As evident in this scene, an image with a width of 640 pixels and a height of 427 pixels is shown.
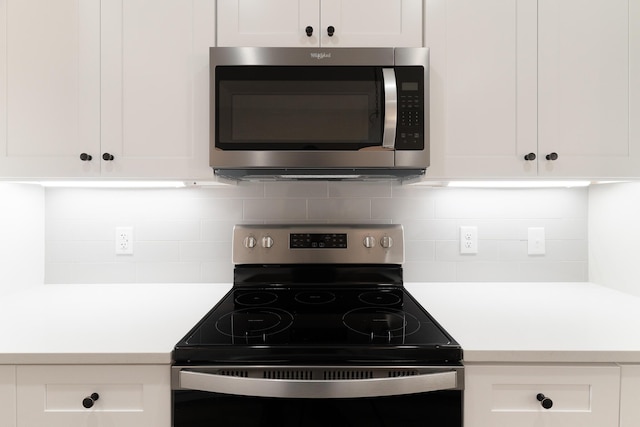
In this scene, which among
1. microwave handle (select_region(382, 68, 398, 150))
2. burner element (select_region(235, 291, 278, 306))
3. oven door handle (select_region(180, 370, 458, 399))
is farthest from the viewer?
burner element (select_region(235, 291, 278, 306))

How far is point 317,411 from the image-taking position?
92cm

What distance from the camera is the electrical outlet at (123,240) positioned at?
159cm

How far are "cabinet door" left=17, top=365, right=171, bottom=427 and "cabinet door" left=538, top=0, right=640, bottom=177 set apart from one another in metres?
1.40

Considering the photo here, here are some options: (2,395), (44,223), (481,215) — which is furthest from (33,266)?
(481,215)

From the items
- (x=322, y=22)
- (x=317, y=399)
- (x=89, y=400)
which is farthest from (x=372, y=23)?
(x=89, y=400)

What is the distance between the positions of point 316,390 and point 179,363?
14.4 inches

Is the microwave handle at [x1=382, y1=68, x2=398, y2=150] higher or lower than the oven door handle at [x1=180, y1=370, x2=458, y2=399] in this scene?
higher

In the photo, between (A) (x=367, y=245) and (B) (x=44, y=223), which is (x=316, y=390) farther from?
(B) (x=44, y=223)

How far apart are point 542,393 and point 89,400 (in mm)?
1181

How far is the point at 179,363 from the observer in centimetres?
94

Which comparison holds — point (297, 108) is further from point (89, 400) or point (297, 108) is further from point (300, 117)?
point (89, 400)

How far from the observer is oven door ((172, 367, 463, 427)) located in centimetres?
92

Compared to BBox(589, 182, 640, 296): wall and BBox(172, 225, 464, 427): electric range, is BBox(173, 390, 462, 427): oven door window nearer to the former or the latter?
BBox(172, 225, 464, 427): electric range

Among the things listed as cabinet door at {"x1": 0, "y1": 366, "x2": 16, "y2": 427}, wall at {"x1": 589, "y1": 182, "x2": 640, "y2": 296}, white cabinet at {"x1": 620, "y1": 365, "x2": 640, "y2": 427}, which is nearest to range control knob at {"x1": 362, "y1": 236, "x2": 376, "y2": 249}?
white cabinet at {"x1": 620, "y1": 365, "x2": 640, "y2": 427}
